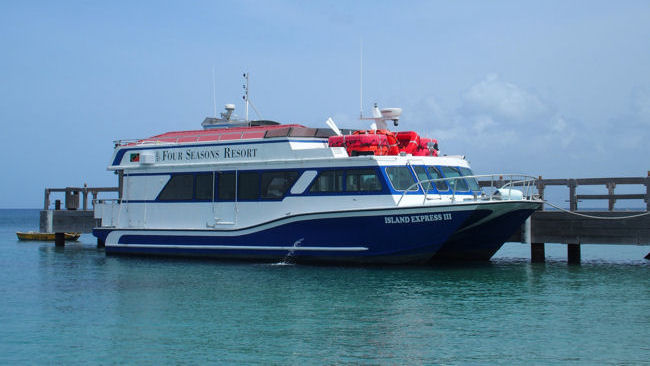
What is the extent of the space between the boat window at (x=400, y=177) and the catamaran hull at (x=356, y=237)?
82cm

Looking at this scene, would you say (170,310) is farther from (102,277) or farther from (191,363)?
(102,277)

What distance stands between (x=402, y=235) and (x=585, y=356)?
8530 millimetres

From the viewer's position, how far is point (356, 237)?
1944 cm

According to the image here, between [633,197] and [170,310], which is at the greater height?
[633,197]

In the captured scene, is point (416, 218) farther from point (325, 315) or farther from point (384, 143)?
point (325, 315)

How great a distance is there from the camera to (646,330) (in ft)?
40.3

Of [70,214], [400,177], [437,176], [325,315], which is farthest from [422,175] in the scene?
[70,214]

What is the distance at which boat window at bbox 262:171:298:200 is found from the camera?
20.6 metres

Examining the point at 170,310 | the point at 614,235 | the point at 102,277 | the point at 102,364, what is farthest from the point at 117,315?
the point at 614,235

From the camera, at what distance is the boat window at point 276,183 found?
20625mm

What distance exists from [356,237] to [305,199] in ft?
5.93

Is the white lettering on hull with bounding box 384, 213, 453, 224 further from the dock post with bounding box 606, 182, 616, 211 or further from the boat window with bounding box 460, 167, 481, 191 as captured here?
the dock post with bounding box 606, 182, 616, 211

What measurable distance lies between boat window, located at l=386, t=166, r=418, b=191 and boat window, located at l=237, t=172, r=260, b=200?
4005mm

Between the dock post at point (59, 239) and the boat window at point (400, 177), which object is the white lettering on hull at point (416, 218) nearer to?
the boat window at point (400, 177)
